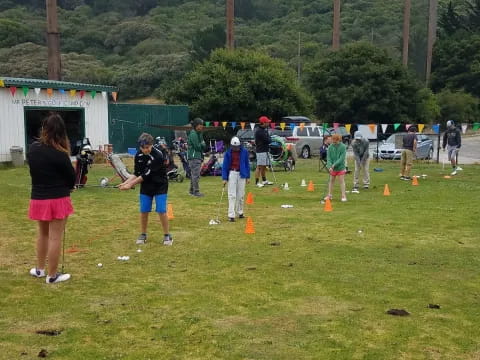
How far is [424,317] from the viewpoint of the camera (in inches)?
203

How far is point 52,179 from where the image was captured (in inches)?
235

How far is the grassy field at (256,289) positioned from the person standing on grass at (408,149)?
596cm

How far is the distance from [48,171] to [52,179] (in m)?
0.10

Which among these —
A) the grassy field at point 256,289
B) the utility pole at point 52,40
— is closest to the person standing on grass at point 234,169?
the grassy field at point 256,289

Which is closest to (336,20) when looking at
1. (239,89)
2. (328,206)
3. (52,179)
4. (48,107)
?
(239,89)

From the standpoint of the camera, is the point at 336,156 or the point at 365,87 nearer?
the point at 336,156

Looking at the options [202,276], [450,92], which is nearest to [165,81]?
[450,92]

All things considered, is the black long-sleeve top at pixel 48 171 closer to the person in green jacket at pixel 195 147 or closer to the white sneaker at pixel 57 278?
the white sneaker at pixel 57 278

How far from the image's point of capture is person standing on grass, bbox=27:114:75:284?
590cm

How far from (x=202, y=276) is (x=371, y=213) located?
5.13 meters

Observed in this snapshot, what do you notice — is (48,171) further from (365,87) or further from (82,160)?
(365,87)

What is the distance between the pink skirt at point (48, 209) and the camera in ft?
19.5

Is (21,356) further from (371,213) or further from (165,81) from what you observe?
(165,81)

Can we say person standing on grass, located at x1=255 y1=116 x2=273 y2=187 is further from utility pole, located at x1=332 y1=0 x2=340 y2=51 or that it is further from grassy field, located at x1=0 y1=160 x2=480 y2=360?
utility pole, located at x1=332 y1=0 x2=340 y2=51
